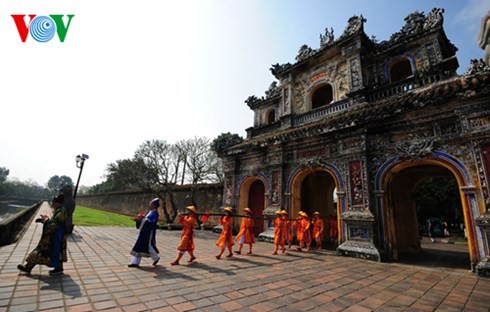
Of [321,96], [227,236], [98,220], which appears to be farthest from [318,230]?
[98,220]

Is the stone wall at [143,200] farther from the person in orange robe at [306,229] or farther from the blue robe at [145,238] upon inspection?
the blue robe at [145,238]

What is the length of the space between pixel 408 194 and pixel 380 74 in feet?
18.1

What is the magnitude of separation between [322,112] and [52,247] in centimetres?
1062

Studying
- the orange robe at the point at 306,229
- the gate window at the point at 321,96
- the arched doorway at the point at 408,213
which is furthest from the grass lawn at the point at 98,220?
the arched doorway at the point at 408,213

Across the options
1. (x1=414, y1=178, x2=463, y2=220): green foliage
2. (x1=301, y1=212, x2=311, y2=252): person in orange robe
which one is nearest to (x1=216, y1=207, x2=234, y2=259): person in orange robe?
(x1=301, y1=212, x2=311, y2=252): person in orange robe

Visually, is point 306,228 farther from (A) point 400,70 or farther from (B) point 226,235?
(A) point 400,70

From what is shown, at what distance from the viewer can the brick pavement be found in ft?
10.1

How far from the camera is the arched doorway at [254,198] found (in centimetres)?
1243

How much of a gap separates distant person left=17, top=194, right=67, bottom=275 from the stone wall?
12.7 metres

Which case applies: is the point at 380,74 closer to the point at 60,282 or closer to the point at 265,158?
the point at 265,158

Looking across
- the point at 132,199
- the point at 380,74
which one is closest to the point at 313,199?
the point at 380,74

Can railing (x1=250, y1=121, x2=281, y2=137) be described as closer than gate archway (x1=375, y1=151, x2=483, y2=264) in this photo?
No

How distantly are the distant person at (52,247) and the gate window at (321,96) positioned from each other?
11.7 m

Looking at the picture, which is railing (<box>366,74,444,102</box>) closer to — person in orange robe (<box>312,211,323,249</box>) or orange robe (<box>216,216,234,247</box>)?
person in orange robe (<box>312,211,323,249</box>)
